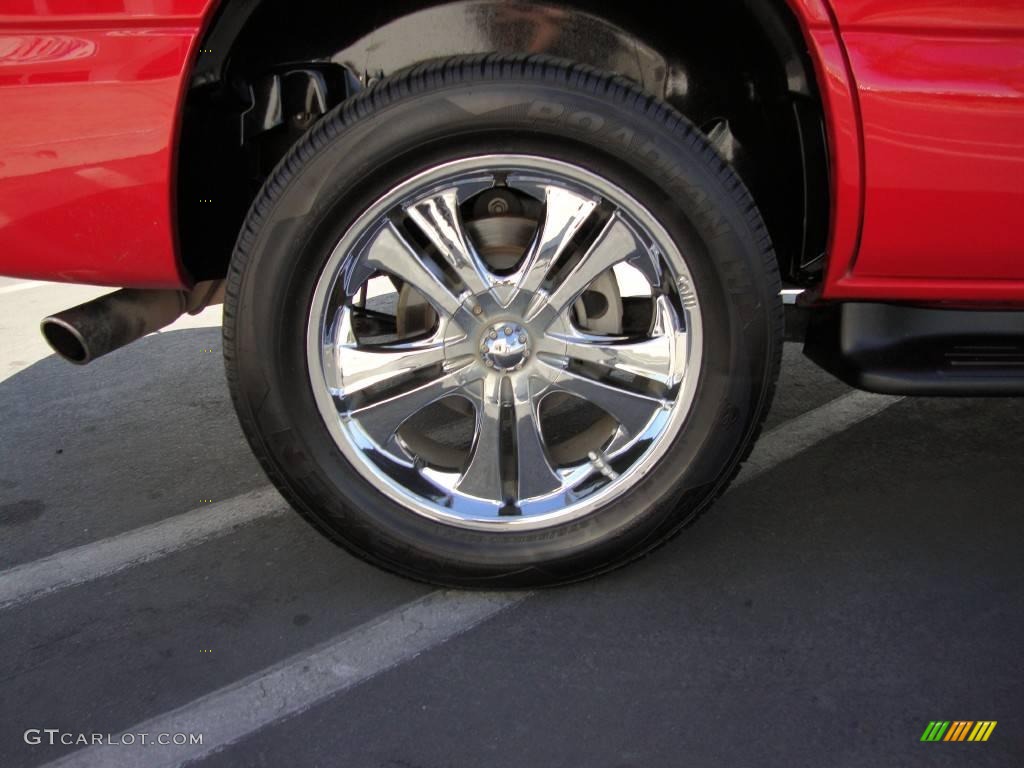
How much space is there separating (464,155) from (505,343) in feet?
1.34

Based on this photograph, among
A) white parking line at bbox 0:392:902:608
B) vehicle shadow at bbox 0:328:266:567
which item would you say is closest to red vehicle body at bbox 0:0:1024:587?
white parking line at bbox 0:392:902:608

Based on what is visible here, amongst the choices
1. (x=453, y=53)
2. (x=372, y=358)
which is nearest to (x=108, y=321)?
(x=372, y=358)

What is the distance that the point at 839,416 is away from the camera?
293 centimetres

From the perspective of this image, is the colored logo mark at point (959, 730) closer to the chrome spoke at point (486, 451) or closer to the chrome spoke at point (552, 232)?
the chrome spoke at point (486, 451)

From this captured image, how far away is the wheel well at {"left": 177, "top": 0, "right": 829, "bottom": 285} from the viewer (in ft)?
6.35

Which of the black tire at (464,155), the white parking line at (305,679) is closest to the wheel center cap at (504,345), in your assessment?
the black tire at (464,155)

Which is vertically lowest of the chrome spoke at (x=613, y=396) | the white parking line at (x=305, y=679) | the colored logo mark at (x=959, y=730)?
the colored logo mark at (x=959, y=730)

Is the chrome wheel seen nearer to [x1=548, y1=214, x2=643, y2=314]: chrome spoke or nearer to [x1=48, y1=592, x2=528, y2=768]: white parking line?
[x1=548, y1=214, x2=643, y2=314]: chrome spoke

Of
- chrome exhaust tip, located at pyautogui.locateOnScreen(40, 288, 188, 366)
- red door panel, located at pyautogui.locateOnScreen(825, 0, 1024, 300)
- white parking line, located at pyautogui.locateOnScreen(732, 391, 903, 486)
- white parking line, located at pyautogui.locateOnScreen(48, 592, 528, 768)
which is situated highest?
red door panel, located at pyautogui.locateOnScreen(825, 0, 1024, 300)

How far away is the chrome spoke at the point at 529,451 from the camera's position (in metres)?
2.03

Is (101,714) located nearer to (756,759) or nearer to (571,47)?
(756,759)

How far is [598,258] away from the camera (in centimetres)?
194

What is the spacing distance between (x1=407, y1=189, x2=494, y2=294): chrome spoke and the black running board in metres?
0.79

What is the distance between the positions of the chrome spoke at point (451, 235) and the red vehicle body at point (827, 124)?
19.5 inches
